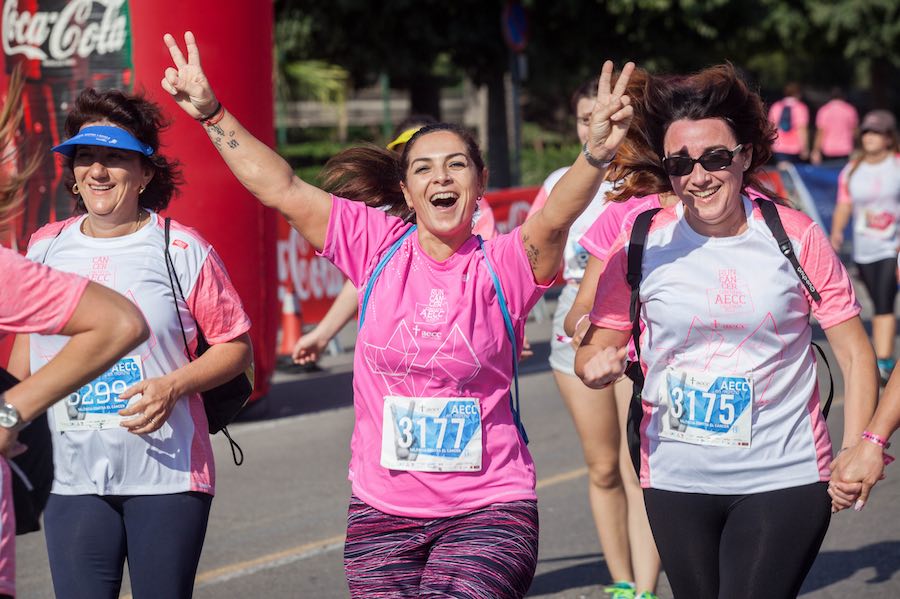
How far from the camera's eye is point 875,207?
37.2 ft

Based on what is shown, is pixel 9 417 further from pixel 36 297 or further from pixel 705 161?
pixel 705 161

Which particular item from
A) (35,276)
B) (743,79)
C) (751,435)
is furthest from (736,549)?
(35,276)

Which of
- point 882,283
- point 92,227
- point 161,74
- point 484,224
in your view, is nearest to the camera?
point 92,227

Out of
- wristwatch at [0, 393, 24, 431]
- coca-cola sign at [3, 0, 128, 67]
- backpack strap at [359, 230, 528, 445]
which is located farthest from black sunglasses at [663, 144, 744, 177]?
coca-cola sign at [3, 0, 128, 67]

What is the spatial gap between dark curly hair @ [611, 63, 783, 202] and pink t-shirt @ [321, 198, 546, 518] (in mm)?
611

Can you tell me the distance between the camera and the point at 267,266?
378 inches

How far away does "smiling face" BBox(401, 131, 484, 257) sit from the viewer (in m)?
3.87

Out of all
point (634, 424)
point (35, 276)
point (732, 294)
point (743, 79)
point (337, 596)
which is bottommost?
point (337, 596)

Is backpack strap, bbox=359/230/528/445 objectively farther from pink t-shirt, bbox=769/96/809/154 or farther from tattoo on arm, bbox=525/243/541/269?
pink t-shirt, bbox=769/96/809/154

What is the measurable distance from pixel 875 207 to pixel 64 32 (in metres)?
6.53

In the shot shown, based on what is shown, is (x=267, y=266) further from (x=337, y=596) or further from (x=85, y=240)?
(x=85, y=240)

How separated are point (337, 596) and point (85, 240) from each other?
2476 mm

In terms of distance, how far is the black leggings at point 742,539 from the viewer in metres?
3.78

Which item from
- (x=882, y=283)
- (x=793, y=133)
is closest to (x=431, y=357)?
(x=882, y=283)
